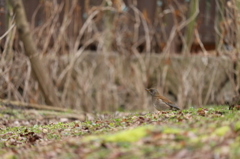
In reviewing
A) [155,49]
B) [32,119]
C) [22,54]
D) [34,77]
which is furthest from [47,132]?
[155,49]

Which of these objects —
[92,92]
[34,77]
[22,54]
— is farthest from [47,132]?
[92,92]

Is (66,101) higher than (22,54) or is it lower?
lower

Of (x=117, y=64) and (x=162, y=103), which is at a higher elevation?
(x=117, y=64)

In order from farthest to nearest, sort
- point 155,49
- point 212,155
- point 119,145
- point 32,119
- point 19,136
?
point 155,49 → point 32,119 → point 19,136 → point 119,145 → point 212,155

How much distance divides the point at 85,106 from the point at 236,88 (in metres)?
3.87

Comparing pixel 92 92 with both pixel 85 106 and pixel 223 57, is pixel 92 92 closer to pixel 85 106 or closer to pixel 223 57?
pixel 85 106

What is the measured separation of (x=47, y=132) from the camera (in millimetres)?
7191

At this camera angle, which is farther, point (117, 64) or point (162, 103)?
point (117, 64)

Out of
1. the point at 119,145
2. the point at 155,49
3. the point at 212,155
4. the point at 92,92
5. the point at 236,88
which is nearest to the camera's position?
the point at 212,155

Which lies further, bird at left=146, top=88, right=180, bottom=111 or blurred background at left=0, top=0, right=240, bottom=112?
blurred background at left=0, top=0, right=240, bottom=112

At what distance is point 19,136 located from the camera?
699 centimetres

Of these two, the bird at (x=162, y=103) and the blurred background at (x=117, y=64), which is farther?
the blurred background at (x=117, y=64)

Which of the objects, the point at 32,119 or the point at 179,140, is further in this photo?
the point at 32,119

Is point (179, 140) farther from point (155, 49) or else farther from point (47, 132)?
point (155, 49)
